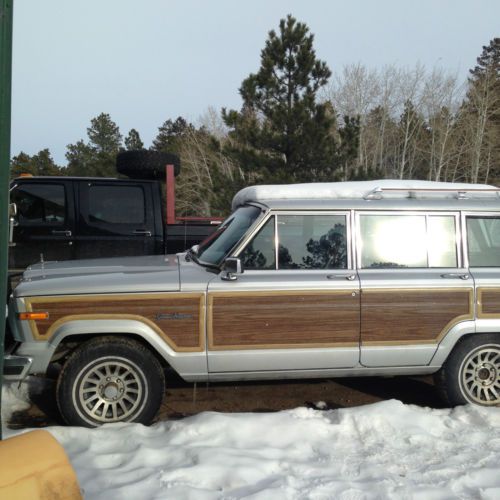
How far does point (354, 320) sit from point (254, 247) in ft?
3.32

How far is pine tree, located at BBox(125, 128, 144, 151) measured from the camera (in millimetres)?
49562

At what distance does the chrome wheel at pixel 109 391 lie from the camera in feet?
14.0

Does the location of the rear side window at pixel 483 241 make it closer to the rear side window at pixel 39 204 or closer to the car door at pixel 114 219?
the car door at pixel 114 219

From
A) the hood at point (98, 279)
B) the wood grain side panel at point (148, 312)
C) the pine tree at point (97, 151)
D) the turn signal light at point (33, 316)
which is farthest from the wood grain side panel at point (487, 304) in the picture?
the pine tree at point (97, 151)

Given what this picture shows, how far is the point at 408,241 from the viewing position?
4.80 metres

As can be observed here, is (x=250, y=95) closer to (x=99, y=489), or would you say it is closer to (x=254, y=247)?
(x=254, y=247)

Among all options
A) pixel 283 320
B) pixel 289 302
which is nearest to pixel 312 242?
pixel 289 302

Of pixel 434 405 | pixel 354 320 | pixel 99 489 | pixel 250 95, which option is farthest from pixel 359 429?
pixel 250 95

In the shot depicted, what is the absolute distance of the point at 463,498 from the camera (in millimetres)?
3197

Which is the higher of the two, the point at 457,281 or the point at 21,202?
the point at 21,202

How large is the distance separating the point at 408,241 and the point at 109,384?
2730 millimetres

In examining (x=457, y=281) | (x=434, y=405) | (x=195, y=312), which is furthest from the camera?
(x=434, y=405)

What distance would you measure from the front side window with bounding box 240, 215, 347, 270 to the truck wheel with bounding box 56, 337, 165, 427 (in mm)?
1142

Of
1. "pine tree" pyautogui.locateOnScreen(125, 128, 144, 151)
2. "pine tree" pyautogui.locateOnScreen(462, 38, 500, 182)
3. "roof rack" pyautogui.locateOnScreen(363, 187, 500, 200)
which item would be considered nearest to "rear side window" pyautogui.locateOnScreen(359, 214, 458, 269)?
"roof rack" pyautogui.locateOnScreen(363, 187, 500, 200)
